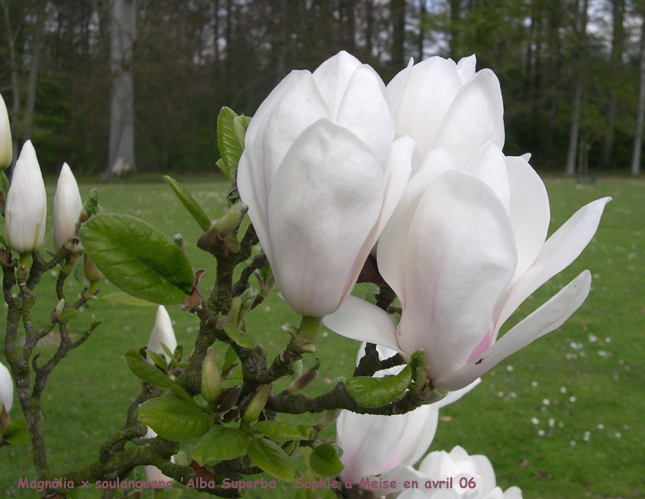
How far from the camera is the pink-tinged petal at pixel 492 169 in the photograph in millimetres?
463

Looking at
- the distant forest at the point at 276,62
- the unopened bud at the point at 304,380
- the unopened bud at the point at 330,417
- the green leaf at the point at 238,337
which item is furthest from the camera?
the distant forest at the point at 276,62

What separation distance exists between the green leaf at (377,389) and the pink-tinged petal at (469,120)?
0.19 metres

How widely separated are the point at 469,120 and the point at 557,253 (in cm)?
14

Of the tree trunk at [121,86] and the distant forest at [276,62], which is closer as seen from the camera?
the tree trunk at [121,86]

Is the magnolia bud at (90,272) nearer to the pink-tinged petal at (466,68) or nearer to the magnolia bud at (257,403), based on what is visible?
the magnolia bud at (257,403)

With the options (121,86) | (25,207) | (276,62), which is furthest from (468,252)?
(276,62)

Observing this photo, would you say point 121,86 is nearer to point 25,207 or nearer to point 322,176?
point 25,207

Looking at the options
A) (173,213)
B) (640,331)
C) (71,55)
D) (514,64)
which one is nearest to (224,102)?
(71,55)

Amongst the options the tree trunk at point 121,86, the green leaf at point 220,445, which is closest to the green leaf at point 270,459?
the green leaf at point 220,445

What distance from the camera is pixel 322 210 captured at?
0.43m

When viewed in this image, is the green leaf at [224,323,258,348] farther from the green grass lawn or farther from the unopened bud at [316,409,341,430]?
the green grass lawn

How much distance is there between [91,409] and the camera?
→ 3939mm

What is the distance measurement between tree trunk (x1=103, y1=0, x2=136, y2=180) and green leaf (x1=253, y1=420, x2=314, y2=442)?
19.0 m

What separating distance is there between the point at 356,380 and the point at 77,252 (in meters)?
0.67
